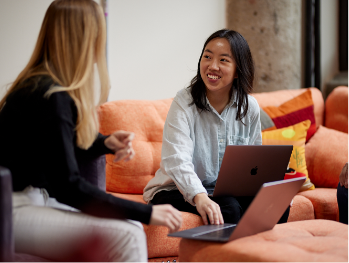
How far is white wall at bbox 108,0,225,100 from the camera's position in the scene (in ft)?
8.20

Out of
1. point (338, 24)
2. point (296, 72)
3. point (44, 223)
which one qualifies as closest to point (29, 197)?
point (44, 223)

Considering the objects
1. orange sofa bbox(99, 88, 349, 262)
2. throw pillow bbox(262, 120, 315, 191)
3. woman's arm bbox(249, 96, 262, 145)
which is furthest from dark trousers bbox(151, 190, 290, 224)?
throw pillow bbox(262, 120, 315, 191)

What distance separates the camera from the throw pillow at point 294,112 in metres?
2.39

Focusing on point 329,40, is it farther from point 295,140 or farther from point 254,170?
point 254,170

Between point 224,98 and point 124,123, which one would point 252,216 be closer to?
point 224,98

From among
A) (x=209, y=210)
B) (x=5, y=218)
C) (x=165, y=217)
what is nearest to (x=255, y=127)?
(x=209, y=210)

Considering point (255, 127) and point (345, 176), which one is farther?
point (255, 127)

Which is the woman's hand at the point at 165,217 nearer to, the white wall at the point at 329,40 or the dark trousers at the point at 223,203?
the dark trousers at the point at 223,203

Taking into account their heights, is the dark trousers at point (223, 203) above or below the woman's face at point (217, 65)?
below

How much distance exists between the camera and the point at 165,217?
993 millimetres

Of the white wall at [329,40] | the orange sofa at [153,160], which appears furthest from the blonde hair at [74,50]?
the white wall at [329,40]

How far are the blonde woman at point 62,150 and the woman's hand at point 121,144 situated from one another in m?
0.12

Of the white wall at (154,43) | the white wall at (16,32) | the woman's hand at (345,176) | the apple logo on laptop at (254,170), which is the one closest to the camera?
the apple logo on laptop at (254,170)

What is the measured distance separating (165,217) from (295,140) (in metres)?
1.51
